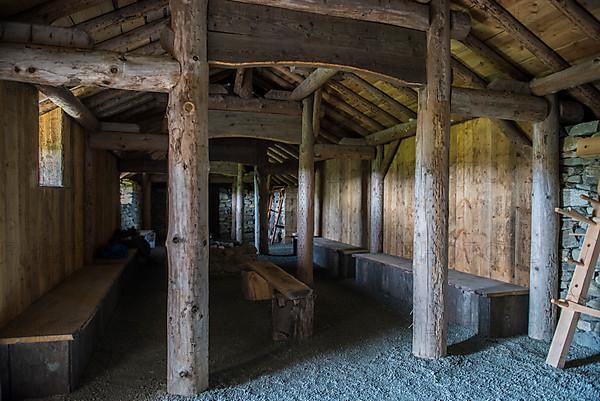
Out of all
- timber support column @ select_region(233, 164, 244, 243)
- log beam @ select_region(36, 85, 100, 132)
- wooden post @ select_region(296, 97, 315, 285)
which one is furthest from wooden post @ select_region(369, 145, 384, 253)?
timber support column @ select_region(233, 164, 244, 243)

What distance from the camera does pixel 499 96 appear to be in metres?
3.96

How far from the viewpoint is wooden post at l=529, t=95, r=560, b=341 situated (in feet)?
13.8

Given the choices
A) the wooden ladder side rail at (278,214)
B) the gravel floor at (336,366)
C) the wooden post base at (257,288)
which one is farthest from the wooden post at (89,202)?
the wooden ladder side rail at (278,214)

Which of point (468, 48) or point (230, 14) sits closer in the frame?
point (230, 14)

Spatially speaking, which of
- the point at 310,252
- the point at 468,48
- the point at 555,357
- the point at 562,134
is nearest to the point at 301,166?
the point at 310,252

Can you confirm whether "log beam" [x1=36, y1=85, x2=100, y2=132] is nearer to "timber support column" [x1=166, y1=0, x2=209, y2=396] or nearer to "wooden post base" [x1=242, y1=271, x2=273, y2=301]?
"timber support column" [x1=166, y1=0, x2=209, y2=396]

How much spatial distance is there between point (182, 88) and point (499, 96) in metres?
2.99

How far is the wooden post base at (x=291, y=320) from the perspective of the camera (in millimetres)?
4250

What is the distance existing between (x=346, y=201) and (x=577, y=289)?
587cm

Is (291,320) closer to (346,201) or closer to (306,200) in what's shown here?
(306,200)

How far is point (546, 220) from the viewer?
4.21 meters

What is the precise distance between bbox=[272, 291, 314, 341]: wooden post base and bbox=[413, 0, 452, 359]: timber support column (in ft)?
4.01

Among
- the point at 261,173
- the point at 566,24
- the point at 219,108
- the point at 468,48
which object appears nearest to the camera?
the point at 566,24

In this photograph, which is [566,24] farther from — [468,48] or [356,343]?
[356,343]
